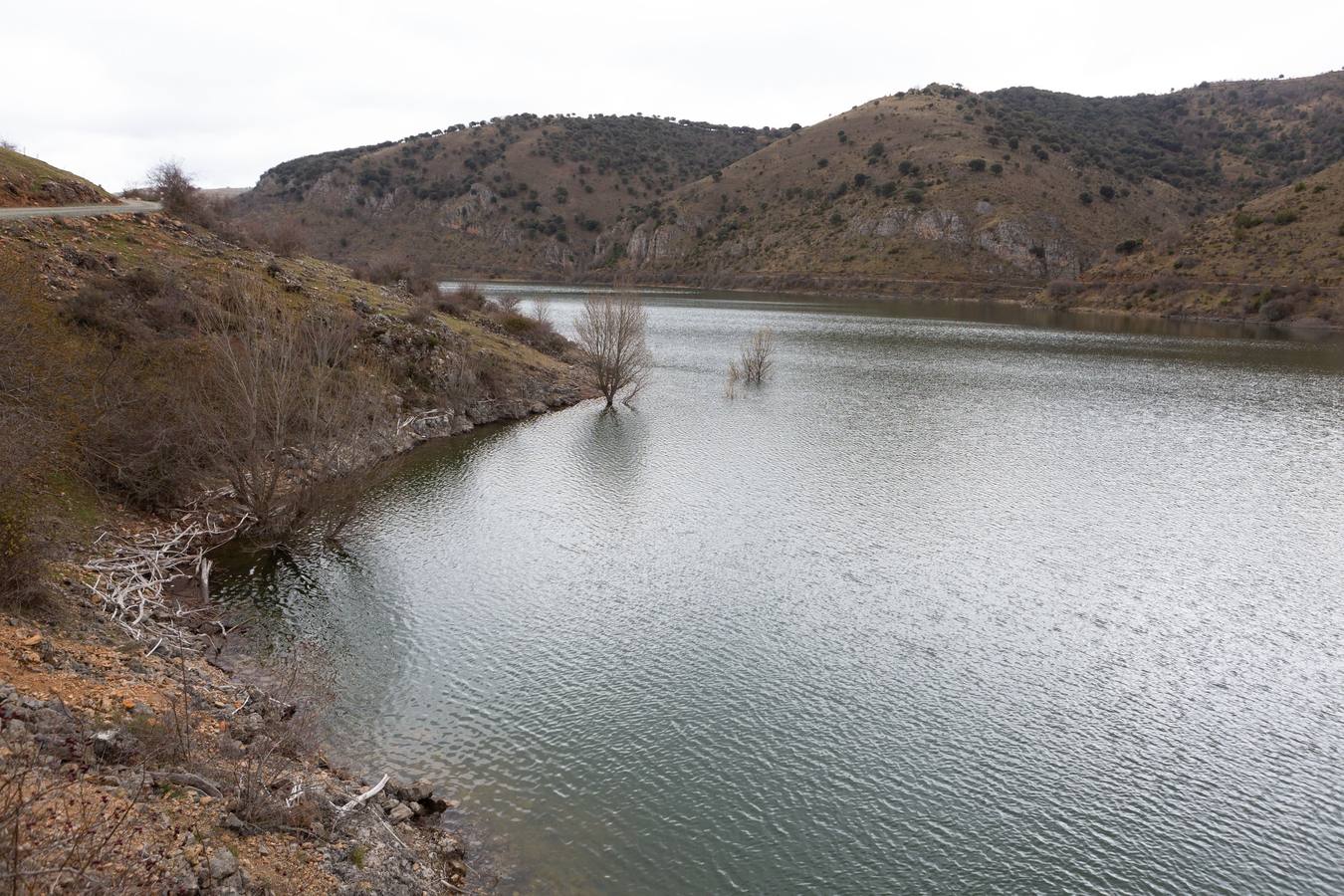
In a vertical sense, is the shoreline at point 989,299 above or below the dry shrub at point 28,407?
above

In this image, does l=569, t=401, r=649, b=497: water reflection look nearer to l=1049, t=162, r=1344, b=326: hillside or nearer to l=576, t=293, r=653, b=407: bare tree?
l=576, t=293, r=653, b=407: bare tree

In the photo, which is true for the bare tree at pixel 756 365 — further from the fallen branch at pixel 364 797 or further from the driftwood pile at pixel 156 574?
the fallen branch at pixel 364 797

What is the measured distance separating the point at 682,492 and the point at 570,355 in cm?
2966

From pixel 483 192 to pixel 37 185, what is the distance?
416 ft

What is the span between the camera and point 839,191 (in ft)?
460

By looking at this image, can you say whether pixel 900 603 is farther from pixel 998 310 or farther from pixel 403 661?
pixel 998 310

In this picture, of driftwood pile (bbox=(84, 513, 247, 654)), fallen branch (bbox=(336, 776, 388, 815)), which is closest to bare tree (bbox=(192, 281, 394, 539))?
driftwood pile (bbox=(84, 513, 247, 654))

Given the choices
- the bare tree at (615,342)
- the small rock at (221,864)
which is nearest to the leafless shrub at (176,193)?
the bare tree at (615,342)

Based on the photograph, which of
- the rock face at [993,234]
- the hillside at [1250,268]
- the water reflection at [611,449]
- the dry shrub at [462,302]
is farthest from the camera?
the rock face at [993,234]

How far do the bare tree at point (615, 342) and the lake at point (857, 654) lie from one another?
9.20 metres

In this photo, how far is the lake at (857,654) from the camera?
1229 centimetres

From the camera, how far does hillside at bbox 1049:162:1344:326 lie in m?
87.4

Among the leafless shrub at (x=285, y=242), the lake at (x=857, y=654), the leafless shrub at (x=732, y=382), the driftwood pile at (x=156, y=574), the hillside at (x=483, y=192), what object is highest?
the hillside at (x=483, y=192)

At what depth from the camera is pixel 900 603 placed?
20484mm
